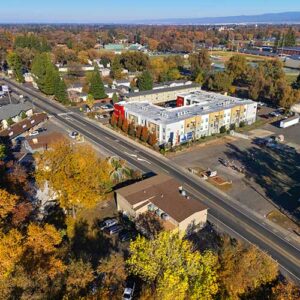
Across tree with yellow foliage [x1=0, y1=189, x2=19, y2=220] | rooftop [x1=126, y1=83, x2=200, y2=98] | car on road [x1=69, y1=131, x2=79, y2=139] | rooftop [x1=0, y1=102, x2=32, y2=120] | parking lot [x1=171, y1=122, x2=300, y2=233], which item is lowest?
parking lot [x1=171, y1=122, x2=300, y2=233]

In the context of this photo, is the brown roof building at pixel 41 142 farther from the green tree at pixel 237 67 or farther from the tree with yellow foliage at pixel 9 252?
the green tree at pixel 237 67

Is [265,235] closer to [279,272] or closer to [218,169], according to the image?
[279,272]

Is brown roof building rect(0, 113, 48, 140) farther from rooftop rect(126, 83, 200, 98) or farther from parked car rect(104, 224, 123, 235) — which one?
parked car rect(104, 224, 123, 235)

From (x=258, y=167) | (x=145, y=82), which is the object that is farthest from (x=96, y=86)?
(x=258, y=167)

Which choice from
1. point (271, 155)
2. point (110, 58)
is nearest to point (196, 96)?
point (271, 155)

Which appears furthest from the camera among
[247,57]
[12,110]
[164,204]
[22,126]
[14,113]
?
[247,57]

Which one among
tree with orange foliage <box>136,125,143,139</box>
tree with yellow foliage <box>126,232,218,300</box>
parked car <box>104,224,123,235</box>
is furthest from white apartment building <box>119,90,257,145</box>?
tree with yellow foliage <box>126,232,218,300</box>

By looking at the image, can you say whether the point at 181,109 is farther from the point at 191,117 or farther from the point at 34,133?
the point at 34,133
